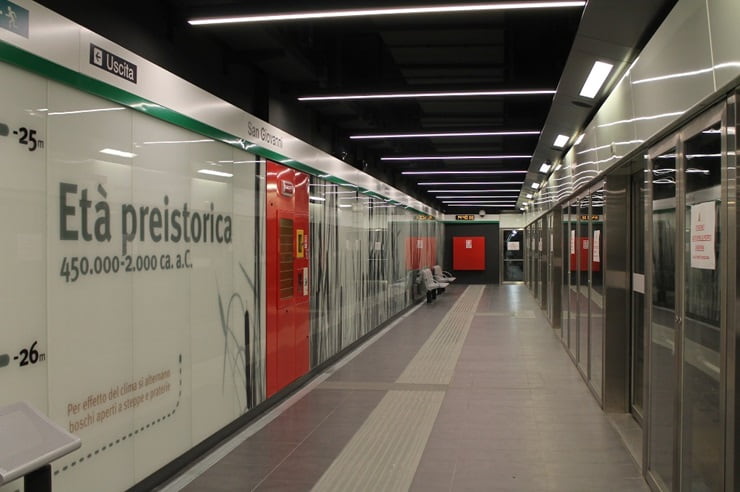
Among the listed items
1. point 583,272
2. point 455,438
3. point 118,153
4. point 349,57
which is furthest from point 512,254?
point 118,153

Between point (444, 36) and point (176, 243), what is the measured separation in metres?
3.21

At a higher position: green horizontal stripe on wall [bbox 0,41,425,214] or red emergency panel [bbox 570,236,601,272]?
green horizontal stripe on wall [bbox 0,41,425,214]

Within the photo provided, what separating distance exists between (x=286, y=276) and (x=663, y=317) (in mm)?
3573

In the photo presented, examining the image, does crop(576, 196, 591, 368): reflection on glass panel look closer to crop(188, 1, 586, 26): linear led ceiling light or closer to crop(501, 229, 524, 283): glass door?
crop(188, 1, 586, 26): linear led ceiling light

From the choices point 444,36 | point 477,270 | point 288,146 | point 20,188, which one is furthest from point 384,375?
point 477,270

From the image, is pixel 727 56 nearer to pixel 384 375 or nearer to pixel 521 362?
pixel 384 375

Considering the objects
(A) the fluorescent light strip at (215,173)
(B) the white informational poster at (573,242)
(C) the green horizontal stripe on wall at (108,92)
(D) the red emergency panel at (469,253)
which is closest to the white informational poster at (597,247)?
(B) the white informational poster at (573,242)

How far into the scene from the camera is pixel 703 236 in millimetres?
Answer: 2842

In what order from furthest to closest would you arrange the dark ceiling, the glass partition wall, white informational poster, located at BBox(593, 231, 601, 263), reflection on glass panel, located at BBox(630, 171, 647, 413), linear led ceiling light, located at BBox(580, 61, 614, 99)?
white informational poster, located at BBox(593, 231, 601, 263) → reflection on glass panel, located at BBox(630, 171, 647, 413) → linear led ceiling light, located at BBox(580, 61, 614, 99) → the dark ceiling → the glass partition wall

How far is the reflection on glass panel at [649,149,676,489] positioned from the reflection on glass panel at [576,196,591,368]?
104 inches

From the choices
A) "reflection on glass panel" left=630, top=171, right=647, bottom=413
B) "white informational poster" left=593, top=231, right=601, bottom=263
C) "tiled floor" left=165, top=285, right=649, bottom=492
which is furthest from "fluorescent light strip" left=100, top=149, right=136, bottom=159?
"white informational poster" left=593, top=231, right=601, bottom=263

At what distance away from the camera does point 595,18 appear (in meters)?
3.64

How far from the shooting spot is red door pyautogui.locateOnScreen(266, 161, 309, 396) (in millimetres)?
5691

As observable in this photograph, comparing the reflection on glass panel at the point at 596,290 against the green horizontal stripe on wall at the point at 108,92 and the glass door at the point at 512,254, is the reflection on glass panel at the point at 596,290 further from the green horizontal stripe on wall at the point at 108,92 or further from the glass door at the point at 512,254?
the glass door at the point at 512,254
